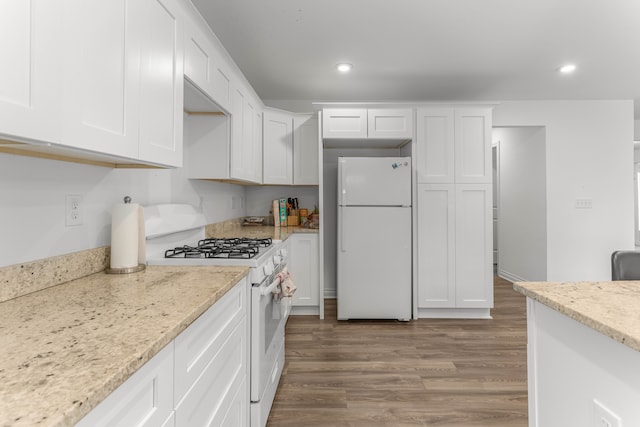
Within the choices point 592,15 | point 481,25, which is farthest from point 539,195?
point 481,25

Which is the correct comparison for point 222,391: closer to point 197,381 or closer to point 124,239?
point 197,381

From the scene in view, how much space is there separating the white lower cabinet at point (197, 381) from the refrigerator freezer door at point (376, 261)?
71.8 inches

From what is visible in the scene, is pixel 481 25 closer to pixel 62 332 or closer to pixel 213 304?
pixel 213 304

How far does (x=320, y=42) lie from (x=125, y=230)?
80.5 inches

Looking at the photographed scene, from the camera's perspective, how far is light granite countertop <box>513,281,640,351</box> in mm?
747

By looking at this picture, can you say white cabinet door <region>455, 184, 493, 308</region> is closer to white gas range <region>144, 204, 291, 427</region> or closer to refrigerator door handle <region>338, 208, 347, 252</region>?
refrigerator door handle <region>338, 208, 347, 252</region>

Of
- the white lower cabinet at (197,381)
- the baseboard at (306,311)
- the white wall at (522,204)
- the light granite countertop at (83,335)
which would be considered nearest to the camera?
the light granite countertop at (83,335)

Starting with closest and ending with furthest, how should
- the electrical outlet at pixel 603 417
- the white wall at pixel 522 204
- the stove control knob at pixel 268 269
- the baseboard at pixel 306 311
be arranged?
the electrical outlet at pixel 603 417 → the stove control knob at pixel 268 269 → the baseboard at pixel 306 311 → the white wall at pixel 522 204

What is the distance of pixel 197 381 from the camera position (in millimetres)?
973

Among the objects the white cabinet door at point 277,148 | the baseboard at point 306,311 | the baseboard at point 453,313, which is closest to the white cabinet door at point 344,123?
the white cabinet door at point 277,148

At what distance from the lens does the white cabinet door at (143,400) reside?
58 centimetres

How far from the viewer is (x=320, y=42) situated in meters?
2.65

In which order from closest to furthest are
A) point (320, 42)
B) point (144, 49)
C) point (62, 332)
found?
point (62, 332) → point (144, 49) → point (320, 42)

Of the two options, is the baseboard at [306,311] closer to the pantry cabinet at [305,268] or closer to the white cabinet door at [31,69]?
the pantry cabinet at [305,268]
